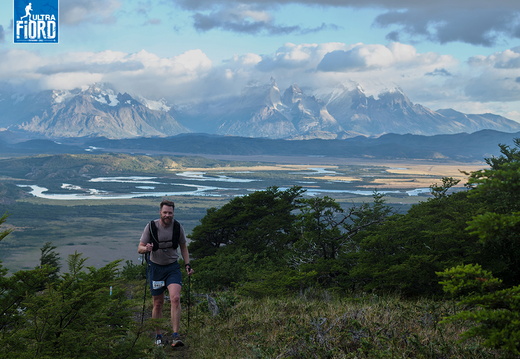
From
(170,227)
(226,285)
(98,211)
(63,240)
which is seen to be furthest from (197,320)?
(98,211)

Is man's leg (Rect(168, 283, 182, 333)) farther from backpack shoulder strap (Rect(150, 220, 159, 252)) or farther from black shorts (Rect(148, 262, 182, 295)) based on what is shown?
backpack shoulder strap (Rect(150, 220, 159, 252))

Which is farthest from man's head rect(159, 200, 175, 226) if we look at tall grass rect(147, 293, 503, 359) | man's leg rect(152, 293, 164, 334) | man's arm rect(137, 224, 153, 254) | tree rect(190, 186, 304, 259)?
tree rect(190, 186, 304, 259)

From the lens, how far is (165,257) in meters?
8.86

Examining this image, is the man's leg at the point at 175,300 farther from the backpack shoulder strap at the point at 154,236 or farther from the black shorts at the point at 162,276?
the backpack shoulder strap at the point at 154,236

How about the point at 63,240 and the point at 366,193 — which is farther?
the point at 366,193

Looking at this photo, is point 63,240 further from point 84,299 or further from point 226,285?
point 84,299

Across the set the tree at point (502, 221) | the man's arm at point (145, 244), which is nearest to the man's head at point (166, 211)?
the man's arm at point (145, 244)

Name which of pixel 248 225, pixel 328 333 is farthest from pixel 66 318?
pixel 248 225

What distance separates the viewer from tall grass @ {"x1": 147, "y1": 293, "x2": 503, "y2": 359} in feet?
22.7

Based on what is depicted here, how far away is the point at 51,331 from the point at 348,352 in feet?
12.3

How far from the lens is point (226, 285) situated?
20766 millimetres

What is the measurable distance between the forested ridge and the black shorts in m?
0.57

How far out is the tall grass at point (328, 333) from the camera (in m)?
6.91

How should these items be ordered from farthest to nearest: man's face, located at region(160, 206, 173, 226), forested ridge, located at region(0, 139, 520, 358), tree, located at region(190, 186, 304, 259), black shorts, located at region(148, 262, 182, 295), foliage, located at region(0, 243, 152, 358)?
tree, located at region(190, 186, 304, 259), black shorts, located at region(148, 262, 182, 295), man's face, located at region(160, 206, 173, 226), foliage, located at region(0, 243, 152, 358), forested ridge, located at region(0, 139, 520, 358)
